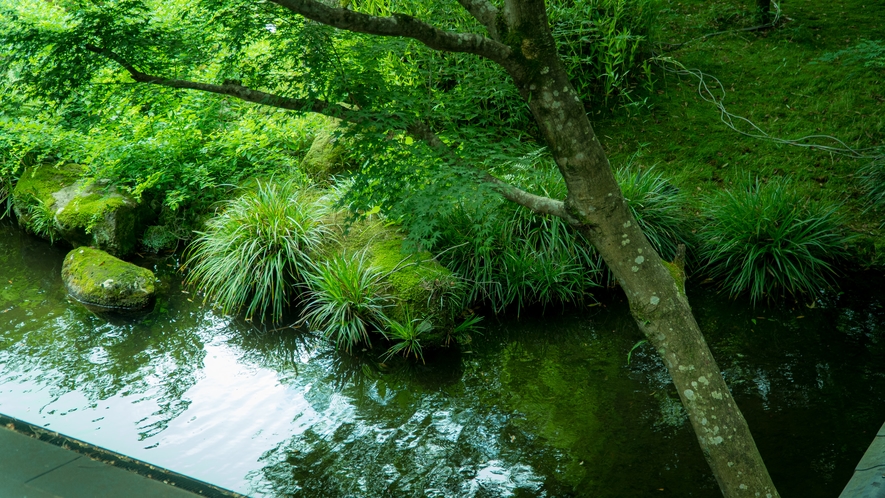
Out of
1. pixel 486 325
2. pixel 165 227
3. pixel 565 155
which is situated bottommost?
pixel 486 325

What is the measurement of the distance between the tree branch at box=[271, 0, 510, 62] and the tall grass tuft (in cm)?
380

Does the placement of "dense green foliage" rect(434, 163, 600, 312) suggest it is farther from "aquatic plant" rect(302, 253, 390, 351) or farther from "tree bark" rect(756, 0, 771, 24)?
"tree bark" rect(756, 0, 771, 24)

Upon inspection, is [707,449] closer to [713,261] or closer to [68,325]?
[713,261]

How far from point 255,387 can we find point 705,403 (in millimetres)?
3247

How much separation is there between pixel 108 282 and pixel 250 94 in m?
4.15

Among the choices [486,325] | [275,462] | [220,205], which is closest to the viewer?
[275,462]

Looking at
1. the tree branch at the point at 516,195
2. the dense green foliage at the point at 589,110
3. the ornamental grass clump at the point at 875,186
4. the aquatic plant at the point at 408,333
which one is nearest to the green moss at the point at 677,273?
the tree branch at the point at 516,195

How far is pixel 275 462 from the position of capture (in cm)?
371

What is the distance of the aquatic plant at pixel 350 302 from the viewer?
4.93 m

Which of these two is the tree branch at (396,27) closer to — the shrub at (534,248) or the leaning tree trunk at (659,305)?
the leaning tree trunk at (659,305)

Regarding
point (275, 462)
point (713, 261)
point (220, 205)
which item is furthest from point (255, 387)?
point (713, 261)

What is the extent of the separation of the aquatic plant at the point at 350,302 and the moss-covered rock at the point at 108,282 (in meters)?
1.71

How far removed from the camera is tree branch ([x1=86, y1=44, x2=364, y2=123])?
237 centimetres

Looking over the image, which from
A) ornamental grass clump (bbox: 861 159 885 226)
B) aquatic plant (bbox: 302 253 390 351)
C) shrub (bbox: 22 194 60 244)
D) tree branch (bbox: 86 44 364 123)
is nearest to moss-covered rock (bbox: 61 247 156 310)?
shrub (bbox: 22 194 60 244)
